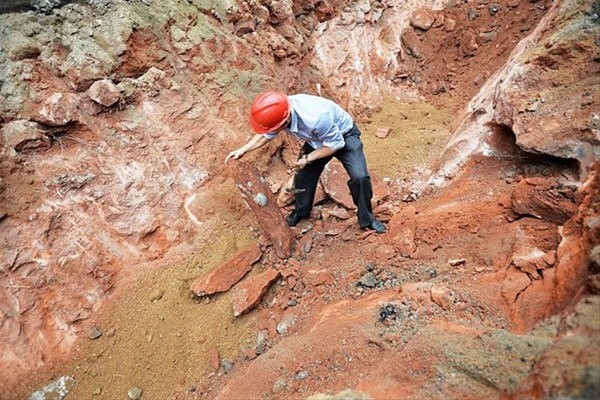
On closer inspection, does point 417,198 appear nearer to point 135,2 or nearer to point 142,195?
point 142,195

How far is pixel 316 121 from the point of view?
3176mm

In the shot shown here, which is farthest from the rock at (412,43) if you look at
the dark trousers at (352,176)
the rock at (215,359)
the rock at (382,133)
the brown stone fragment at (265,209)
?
the rock at (215,359)

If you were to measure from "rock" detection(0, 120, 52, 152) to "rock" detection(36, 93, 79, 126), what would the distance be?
99 millimetres

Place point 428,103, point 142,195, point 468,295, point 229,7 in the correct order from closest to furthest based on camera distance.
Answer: point 468,295 → point 142,195 → point 229,7 → point 428,103

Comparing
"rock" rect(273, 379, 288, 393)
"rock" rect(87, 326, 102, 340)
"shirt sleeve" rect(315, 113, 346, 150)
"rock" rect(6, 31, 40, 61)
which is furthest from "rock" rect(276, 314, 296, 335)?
"rock" rect(6, 31, 40, 61)

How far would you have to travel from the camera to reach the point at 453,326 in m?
2.32

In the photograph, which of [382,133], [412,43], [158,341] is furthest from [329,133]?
[412,43]

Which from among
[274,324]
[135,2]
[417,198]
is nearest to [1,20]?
[135,2]

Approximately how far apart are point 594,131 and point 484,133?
1148 millimetres

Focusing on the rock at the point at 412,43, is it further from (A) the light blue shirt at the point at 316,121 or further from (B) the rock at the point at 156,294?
(B) the rock at the point at 156,294

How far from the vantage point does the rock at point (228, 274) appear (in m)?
3.62

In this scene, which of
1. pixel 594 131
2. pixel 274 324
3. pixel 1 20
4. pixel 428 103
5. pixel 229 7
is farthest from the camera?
pixel 428 103

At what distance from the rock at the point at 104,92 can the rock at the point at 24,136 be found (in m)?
0.54

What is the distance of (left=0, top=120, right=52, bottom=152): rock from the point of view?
11.1ft
